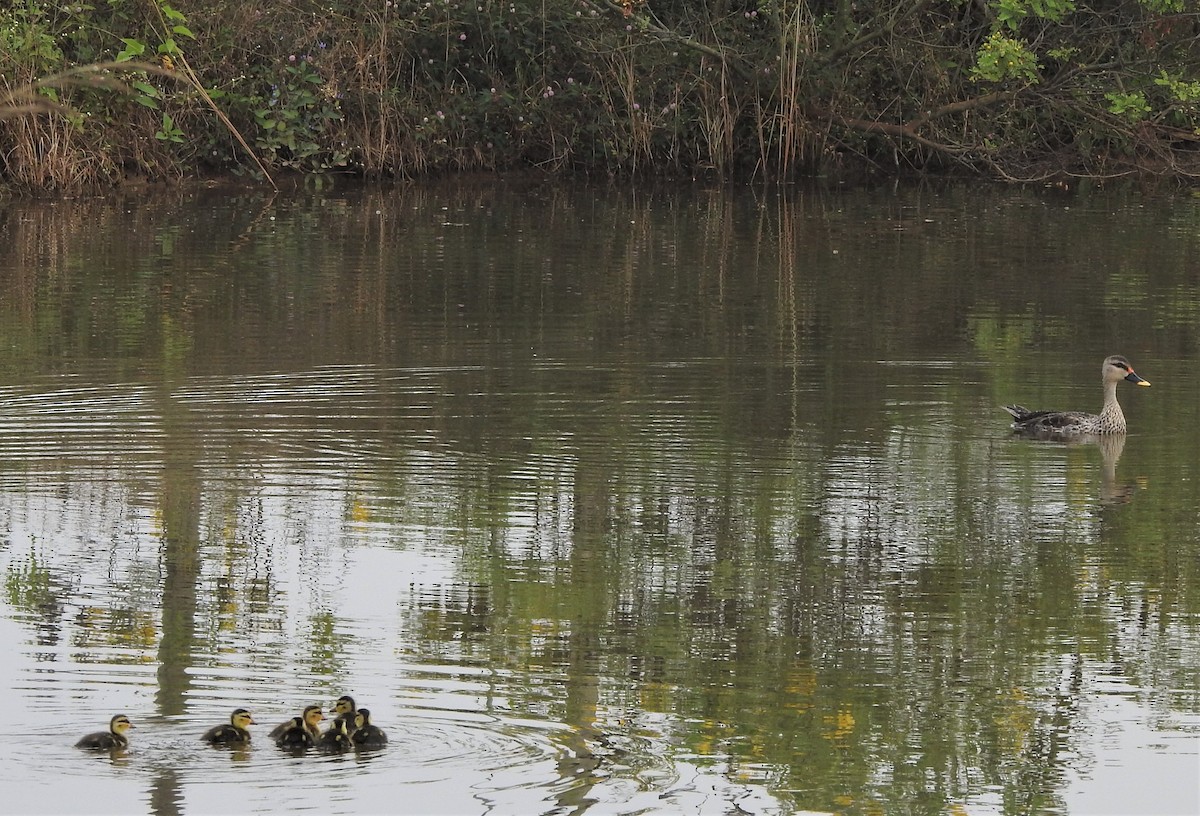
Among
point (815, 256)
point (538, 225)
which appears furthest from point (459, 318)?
point (538, 225)

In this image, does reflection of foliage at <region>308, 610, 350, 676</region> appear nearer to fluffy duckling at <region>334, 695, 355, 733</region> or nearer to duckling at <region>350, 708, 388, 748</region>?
fluffy duckling at <region>334, 695, 355, 733</region>

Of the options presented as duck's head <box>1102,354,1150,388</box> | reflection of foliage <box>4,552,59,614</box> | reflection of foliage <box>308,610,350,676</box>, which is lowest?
reflection of foliage <box>308,610,350,676</box>

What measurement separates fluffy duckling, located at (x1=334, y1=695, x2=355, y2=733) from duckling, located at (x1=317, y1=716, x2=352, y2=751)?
0.02 meters

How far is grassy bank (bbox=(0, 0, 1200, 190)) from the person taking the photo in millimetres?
28547

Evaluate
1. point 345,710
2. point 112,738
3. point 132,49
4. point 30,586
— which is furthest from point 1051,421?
point 132,49

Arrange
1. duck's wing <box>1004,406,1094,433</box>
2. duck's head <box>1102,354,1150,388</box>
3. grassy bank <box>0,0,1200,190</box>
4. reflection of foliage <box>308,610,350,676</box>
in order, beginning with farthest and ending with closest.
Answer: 1. grassy bank <box>0,0,1200,190</box>
2. duck's head <box>1102,354,1150,388</box>
3. duck's wing <box>1004,406,1094,433</box>
4. reflection of foliage <box>308,610,350,676</box>

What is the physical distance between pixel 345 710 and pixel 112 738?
30.6 inches

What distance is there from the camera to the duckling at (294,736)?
7273 millimetres

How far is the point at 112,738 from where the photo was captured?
721 cm

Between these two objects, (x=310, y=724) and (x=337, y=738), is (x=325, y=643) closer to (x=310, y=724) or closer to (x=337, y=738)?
(x=310, y=724)

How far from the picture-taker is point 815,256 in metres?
21.8

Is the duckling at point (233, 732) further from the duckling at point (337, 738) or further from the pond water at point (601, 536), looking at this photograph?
the duckling at point (337, 738)

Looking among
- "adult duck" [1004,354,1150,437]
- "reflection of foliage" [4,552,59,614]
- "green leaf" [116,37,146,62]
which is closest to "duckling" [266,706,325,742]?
"reflection of foliage" [4,552,59,614]

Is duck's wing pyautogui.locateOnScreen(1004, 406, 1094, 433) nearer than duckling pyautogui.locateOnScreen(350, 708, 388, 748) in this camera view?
No
